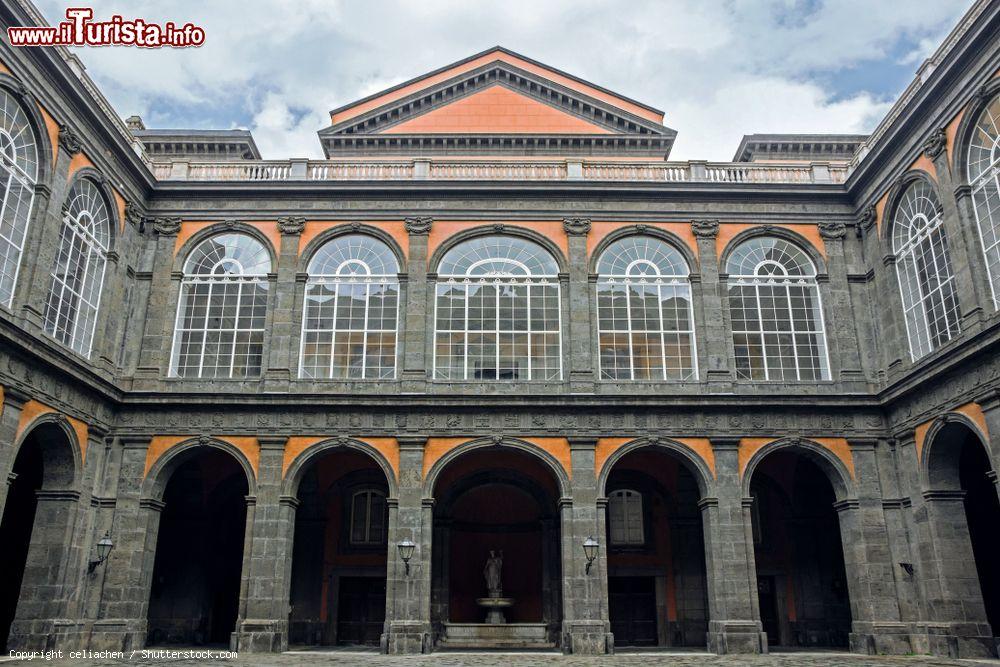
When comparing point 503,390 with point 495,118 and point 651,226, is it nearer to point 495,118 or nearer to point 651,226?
point 651,226

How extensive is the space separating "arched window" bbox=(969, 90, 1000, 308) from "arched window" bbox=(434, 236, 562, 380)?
11.0 metres

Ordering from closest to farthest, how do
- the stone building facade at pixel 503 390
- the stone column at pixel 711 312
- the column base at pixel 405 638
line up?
the stone building facade at pixel 503 390
the column base at pixel 405 638
the stone column at pixel 711 312

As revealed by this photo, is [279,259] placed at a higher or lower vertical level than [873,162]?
lower

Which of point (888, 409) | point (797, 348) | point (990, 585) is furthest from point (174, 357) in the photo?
point (990, 585)

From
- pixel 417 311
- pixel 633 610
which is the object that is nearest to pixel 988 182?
pixel 417 311

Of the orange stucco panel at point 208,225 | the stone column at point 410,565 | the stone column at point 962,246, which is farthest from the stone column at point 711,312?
the orange stucco panel at point 208,225

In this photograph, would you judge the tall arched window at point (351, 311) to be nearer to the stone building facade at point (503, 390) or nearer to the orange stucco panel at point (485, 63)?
the stone building facade at point (503, 390)

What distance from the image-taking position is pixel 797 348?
24.4 m

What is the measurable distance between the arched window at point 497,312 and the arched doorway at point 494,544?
2743 mm

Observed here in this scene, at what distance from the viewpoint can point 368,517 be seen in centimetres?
2702

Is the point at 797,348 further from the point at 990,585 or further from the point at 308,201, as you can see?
the point at 308,201

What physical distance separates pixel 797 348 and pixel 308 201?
1527 centimetres

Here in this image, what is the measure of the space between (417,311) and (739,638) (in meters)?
12.4

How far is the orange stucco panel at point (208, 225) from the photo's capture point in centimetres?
2536
